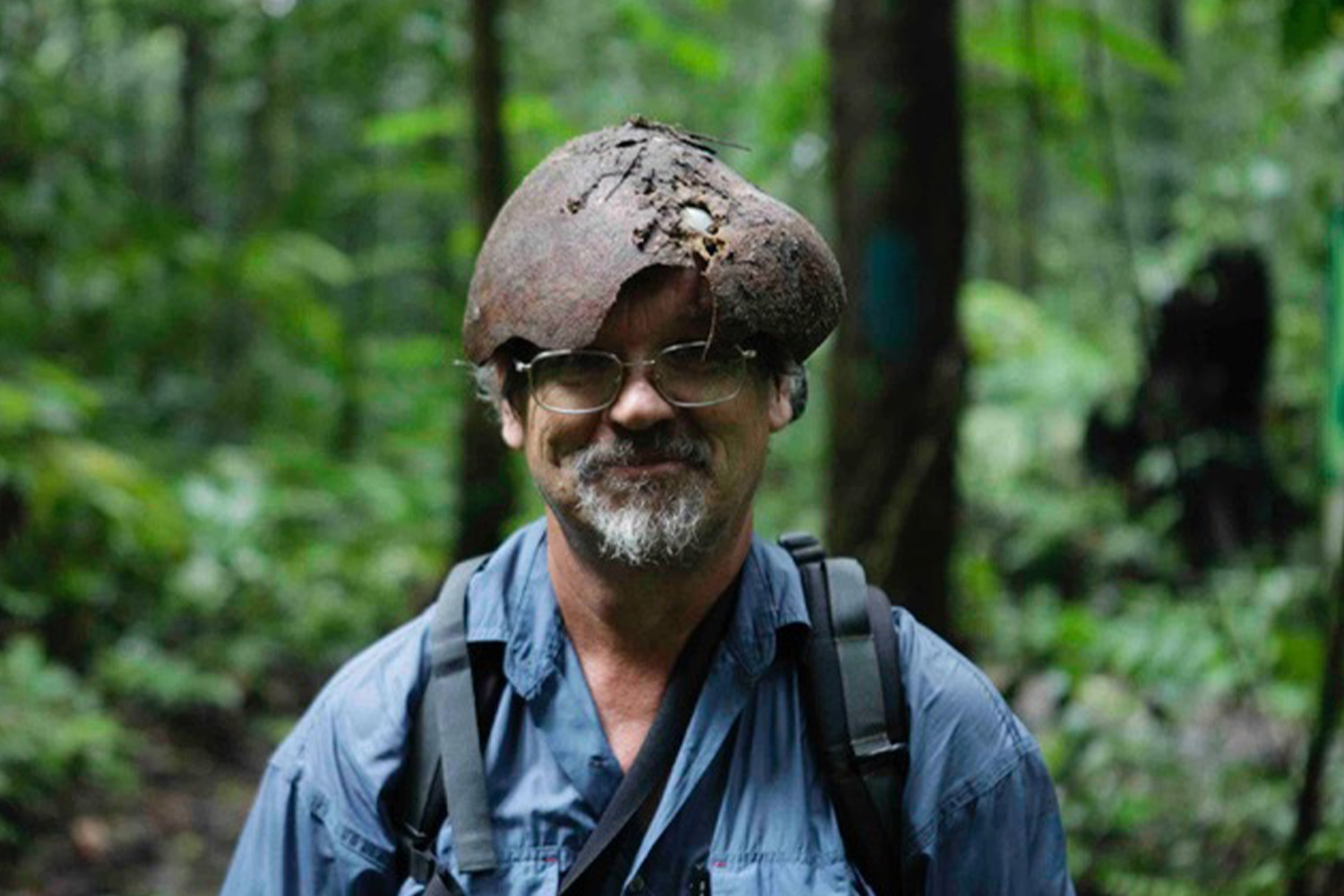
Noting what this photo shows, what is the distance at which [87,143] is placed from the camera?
28.4ft

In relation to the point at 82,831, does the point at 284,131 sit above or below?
above

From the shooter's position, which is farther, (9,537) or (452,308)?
(452,308)

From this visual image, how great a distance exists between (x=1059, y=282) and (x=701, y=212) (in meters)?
14.9

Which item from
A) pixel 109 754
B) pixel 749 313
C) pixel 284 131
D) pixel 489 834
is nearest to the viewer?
pixel 489 834

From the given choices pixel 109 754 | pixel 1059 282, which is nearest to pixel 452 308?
pixel 109 754

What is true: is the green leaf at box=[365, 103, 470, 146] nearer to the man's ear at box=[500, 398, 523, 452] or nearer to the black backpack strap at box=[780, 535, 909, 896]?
the man's ear at box=[500, 398, 523, 452]

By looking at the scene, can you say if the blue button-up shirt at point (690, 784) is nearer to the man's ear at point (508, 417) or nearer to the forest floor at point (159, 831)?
the man's ear at point (508, 417)

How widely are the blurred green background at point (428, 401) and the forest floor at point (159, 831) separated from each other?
2 cm

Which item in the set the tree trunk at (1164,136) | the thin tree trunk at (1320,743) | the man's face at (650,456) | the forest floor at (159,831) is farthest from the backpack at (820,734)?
the tree trunk at (1164,136)

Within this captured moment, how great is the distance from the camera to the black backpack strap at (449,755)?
191cm

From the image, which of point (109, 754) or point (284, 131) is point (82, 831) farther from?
point (284, 131)

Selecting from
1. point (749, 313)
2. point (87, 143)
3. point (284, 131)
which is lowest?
point (749, 313)

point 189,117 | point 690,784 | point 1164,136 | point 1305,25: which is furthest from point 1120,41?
point 1164,136

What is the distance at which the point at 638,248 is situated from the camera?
1995 mm
